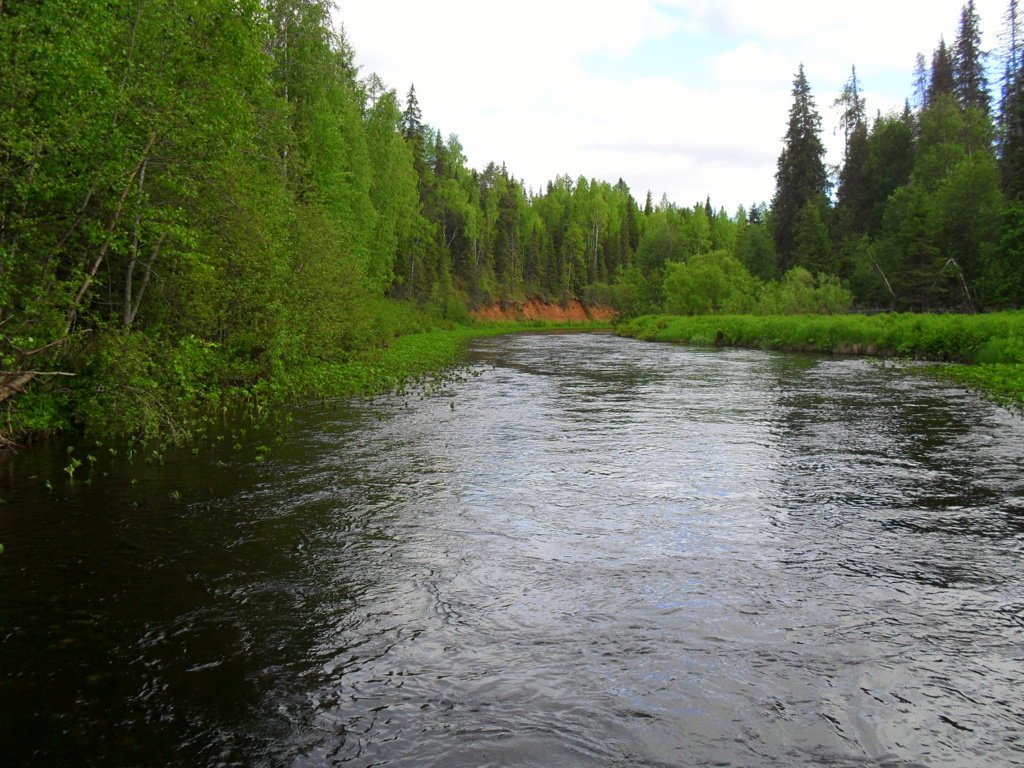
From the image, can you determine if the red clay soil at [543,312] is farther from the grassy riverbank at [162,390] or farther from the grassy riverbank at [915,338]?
the grassy riverbank at [162,390]

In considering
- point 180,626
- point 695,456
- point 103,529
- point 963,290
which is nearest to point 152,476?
point 103,529

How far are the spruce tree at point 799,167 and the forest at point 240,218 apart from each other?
10.8 ft

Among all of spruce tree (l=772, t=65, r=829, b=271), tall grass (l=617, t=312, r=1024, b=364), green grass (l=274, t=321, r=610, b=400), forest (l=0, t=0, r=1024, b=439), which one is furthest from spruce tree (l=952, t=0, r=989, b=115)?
green grass (l=274, t=321, r=610, b=400)

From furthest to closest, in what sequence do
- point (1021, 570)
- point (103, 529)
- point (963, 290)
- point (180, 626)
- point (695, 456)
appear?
1. point (963, 290)
2. point (695, 456)
3. point (103, 529)
4. point (1021, 570)
5. point (180, 626)

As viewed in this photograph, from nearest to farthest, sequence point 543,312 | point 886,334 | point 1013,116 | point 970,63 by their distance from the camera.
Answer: point 886,334, point 1013,116, point 970,63, point 543,312

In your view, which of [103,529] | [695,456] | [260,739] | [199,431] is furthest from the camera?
[199,431]

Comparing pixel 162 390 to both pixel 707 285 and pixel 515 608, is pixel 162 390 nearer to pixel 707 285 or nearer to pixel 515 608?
pixel 515 608

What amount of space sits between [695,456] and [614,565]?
6.34 m

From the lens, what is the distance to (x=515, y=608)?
22.9 ft

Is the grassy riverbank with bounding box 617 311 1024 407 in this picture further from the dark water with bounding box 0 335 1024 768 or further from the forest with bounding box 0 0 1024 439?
the dark water with bounding box 0 335 1024 768

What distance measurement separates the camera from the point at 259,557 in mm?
8195

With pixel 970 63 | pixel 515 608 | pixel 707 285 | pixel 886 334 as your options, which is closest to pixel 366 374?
pixel 515 608

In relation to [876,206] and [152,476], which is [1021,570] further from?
[876,206]

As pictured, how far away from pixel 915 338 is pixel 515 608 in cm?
3285
